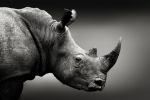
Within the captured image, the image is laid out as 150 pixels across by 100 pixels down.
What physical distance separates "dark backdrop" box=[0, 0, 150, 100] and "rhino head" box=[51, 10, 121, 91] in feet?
3.47

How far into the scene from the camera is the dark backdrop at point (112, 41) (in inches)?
149

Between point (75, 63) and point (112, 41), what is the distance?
4.11 ft

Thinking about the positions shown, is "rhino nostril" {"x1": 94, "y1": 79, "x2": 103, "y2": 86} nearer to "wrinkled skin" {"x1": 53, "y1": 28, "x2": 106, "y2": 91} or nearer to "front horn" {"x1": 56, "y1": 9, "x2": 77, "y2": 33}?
"wrinkled skin" {"x1": 53, "y1": 28, "x2": 106, "y2": 91}

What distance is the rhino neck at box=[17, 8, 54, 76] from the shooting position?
8.68ft

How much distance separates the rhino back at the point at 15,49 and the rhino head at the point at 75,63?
0.09 m

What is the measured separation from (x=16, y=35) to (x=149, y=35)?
5.76ft

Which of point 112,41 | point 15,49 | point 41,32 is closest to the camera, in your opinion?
point 15,49

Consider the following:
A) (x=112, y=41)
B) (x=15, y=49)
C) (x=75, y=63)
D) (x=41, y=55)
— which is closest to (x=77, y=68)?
(x=75, y=63)

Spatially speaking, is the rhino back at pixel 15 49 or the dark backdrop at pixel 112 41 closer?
the rhino back at pixel 15 49

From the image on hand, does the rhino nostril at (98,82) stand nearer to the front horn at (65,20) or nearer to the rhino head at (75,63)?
the rhino head at (75,63)

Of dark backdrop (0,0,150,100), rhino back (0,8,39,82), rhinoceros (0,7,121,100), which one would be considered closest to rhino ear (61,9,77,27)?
rhinoceros (0,7,121,100)

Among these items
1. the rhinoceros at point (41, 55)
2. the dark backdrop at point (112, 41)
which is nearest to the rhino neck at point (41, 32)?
the rhinoceros at point (41, 55)

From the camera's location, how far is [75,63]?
8.63 ft

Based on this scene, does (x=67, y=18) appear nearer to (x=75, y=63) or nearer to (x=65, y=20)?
(x=65, y=20)
